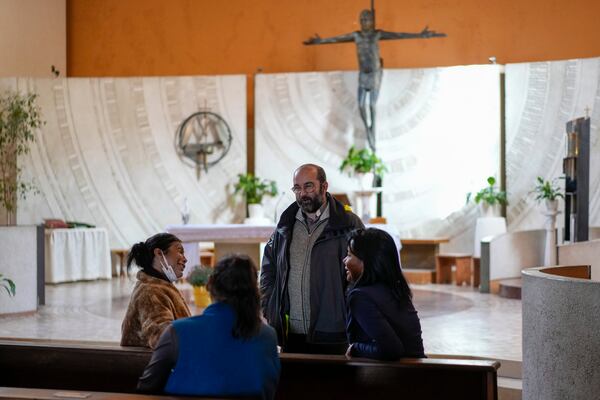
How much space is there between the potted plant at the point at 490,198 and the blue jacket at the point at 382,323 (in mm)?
8804

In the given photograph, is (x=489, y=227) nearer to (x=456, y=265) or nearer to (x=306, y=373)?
(x=456, y=265)

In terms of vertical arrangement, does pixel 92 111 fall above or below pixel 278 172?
above

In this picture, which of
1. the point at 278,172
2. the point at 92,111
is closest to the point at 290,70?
the point at 278,172

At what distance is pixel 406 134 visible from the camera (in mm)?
12414

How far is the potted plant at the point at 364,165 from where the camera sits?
460 inches

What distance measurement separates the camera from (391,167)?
1241 cm

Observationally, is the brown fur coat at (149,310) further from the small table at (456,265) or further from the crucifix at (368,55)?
the crucifix at (368,55)

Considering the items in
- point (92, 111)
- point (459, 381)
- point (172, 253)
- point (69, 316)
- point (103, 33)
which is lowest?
point (69, 316)

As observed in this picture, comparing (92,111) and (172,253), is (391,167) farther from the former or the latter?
(172,253)

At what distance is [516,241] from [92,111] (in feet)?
21.0

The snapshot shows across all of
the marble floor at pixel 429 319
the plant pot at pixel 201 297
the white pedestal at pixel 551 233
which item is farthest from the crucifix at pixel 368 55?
the plant pot at pixel 201 297

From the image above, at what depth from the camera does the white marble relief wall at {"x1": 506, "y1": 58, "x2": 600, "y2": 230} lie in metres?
11.6

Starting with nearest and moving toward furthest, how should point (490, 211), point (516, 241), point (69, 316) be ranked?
point (69, 316) → point (516, 241) → point (490, 211)

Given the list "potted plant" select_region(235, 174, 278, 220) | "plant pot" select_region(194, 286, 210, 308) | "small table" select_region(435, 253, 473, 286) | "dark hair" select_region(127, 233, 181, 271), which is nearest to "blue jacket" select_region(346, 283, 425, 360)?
"dark hair" select_region(127, 233, 181, 271)
